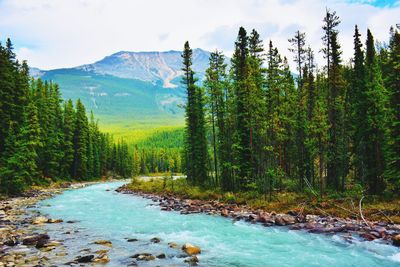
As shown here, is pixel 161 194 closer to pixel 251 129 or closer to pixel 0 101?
pixel 251 129

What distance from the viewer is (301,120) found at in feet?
122

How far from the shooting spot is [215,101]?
3762 cm

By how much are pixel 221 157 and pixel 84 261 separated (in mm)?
26078

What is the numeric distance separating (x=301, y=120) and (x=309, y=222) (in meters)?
17.9

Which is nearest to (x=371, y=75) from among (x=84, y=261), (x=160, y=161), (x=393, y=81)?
(x=393, y=81)

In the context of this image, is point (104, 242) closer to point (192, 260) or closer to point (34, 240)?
point (34, 240)

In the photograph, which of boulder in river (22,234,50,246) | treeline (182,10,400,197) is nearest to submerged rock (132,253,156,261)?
boulder in river (22,234,50,246)

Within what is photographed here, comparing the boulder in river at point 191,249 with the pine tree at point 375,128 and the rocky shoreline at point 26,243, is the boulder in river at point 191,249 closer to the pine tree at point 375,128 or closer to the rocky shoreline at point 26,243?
the rocky shoreline at point 26,243

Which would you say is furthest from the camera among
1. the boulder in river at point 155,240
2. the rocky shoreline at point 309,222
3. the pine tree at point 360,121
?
the pine tree at point 360,121

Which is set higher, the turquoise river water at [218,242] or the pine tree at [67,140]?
the pine tree at [67,140]

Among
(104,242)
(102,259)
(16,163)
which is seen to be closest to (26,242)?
(104,242)

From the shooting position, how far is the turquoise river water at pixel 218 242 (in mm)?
14391

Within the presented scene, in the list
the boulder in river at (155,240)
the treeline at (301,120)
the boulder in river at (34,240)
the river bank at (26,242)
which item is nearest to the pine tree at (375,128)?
the treeline at (301,120)

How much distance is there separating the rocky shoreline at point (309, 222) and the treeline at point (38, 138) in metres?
21.6
